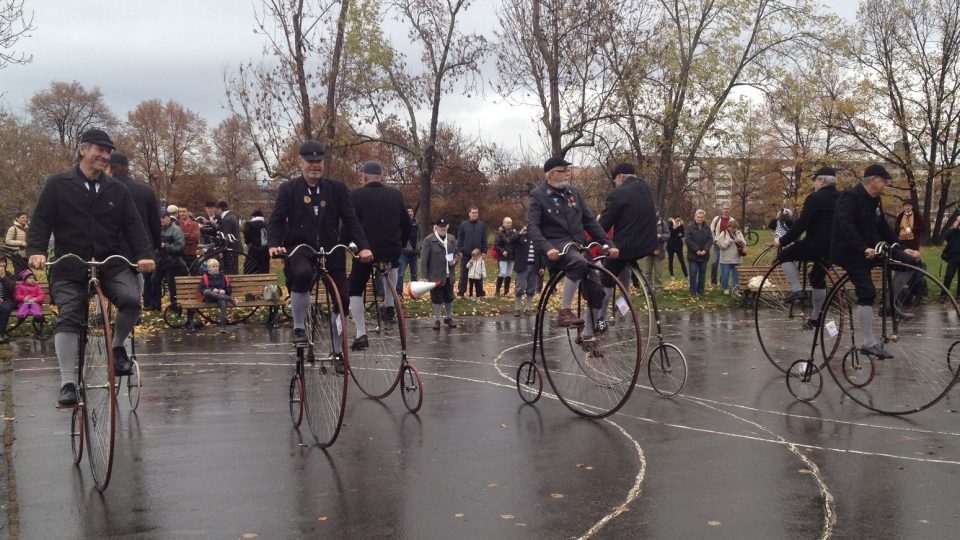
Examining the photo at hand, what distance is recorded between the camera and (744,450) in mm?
7102

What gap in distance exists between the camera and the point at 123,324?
7496 mm

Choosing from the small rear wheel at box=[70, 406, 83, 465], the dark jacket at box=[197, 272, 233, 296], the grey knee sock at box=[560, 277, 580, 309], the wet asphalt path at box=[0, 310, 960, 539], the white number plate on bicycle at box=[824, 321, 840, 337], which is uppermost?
the dark jacket at box=[197, 272, 233, 296]

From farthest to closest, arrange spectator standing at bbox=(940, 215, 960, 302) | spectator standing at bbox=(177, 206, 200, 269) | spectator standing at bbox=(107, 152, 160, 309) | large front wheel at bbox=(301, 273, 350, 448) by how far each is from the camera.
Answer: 1. spectator standing at bbox=(940, 215, 960, 302)
2. spectator standing at bbox=(177, 206, 200, 269)
3. spectator standing at bbox=(107, 152, 160, 309)
4. large front wheel at bbox=(301, 273, 350, 448)

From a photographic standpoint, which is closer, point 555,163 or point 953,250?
point 555,163

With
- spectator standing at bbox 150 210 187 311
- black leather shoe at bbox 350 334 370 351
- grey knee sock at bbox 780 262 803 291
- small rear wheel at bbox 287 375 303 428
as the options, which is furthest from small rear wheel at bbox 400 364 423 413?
spectator standing at bbox 150 210 187 311

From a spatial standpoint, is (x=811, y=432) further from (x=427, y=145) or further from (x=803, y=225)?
(x=427, y=145)

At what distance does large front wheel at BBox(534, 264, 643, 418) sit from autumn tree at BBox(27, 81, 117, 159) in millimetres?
58526

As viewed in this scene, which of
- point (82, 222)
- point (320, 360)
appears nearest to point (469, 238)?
point (320, 360)

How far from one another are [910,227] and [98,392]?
54.6 ft

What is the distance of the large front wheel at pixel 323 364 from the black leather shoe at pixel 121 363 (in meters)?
1.54

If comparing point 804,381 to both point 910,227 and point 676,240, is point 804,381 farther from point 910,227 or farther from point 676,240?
point 676,240

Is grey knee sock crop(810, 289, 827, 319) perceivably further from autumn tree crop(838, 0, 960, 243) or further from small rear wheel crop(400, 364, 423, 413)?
autumn tree crop(838, 0, 960, 243)

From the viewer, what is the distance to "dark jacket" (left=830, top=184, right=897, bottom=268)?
8.80 metres

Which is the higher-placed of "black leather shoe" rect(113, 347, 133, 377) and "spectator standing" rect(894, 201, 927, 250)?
"spectator standing" rect(894, 201, 927, 250)
